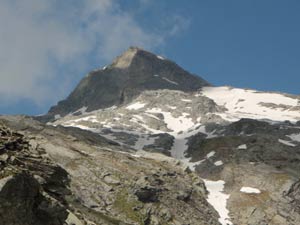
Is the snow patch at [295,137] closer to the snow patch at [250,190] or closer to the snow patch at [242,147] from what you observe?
the snow patch at [242,147]

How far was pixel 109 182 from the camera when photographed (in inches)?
3467

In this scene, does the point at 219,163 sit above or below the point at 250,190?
above

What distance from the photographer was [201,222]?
90938 mm

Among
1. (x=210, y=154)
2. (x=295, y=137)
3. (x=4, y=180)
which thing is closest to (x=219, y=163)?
(x=210, y=154)

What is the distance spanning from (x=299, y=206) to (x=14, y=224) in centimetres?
9674

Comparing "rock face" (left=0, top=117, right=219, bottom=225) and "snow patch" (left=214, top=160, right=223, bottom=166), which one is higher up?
"snow patch" (left=214, top=160, right=223, bottom=166)

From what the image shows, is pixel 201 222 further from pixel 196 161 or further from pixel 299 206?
pixel 196 161

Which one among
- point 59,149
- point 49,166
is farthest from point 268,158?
point 49,166

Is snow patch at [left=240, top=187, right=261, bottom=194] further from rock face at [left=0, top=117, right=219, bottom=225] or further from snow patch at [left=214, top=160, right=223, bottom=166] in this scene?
snow patch at [left=214, top=160, right=223, bottom=166]

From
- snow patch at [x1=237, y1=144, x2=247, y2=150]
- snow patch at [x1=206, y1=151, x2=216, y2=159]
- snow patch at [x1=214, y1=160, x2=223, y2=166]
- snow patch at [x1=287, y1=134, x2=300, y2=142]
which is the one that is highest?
snow patch at [x1=287, y1=134, x2=300, y2=142]

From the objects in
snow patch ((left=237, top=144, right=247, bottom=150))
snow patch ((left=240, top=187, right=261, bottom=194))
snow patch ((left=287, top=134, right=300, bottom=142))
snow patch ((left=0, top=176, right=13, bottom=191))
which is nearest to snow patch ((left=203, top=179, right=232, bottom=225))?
snow patch ((left=240, top=187, right=261, bottom=194))

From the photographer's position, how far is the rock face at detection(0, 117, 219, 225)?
96.5 ft

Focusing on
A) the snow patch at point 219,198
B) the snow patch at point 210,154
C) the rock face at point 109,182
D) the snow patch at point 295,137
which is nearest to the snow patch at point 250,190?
the snow patch at point 219,198

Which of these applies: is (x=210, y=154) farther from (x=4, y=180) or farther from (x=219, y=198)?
(x=4, y=180)
